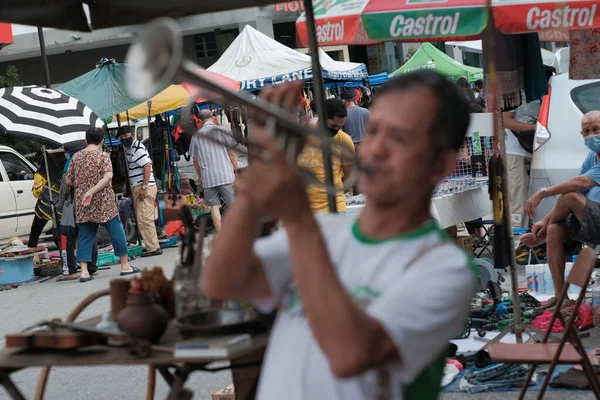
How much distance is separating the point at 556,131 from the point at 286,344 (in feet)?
23.9

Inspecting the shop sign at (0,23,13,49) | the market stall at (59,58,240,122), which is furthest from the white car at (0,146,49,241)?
the shop sign at (0,23,13,49)

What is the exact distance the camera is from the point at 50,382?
20.5 feet

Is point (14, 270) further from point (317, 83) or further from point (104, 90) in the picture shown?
point (317, 83)

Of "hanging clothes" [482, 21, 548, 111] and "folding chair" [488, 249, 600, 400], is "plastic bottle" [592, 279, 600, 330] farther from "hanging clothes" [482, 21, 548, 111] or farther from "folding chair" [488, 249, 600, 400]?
"folding chair" [488, 249, 600, 400]

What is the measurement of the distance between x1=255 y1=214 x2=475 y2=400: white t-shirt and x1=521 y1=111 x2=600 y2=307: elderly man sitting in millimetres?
5052

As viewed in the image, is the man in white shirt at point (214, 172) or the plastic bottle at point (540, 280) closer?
the plastic bottle at point (540, 280)

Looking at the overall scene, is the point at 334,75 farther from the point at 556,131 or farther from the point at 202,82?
the point at 202,82

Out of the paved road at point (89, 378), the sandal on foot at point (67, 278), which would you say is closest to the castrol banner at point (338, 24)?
the paved road at point (89, 378)

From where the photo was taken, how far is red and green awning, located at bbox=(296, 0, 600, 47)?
17.4 ft

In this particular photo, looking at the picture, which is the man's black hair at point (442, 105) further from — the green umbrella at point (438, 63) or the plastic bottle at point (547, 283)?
the green umbrella at point (438, 63)

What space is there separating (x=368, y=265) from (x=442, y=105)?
1.14 feet

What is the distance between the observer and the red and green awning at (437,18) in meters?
5.32

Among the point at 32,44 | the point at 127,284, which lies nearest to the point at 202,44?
the point at 32,44

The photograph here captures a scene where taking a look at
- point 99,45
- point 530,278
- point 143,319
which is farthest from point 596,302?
point 99,45
